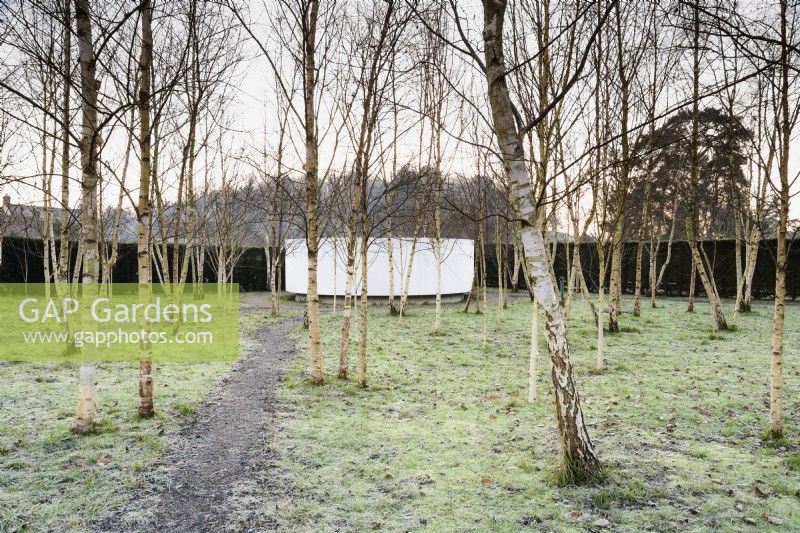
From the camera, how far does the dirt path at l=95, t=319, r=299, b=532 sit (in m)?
3.23

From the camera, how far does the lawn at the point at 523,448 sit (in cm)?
326

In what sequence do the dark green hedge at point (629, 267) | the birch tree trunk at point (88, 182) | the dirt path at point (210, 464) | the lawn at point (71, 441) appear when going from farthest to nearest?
the dark green hedge at point (629, 267) < the birch tree trunk at point (88, 182) < the lawn at point (71, 441) < the dirt path at point (210, 464)

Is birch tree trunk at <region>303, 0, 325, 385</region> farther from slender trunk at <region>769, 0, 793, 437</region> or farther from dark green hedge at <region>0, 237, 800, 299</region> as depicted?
dark green hedge at <region>0, 237, 800, 299</region>

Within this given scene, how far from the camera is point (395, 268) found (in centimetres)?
1911

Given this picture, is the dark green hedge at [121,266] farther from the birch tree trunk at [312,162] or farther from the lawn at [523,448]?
the lawn at [523,448]

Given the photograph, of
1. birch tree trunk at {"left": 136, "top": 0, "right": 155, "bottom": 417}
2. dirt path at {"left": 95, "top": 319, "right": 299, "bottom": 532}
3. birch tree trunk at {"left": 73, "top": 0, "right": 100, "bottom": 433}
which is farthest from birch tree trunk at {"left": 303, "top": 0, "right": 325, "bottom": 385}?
birch tree trunk at {"left": 73, "top": 0, "right": 100, "bottom": 433}

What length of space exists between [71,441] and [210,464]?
1.54m

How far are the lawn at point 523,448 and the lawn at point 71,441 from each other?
1185mm

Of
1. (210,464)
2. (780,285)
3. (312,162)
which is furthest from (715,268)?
(210,464)

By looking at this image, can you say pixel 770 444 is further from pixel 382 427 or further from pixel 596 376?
pixel 382 427

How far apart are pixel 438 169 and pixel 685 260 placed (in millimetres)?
14708

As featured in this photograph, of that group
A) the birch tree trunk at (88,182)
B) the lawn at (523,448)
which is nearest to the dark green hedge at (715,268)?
the lawn at (523,448)

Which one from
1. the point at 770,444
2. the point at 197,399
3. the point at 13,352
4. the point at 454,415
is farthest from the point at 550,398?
the point at 13,352

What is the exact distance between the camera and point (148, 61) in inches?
189
